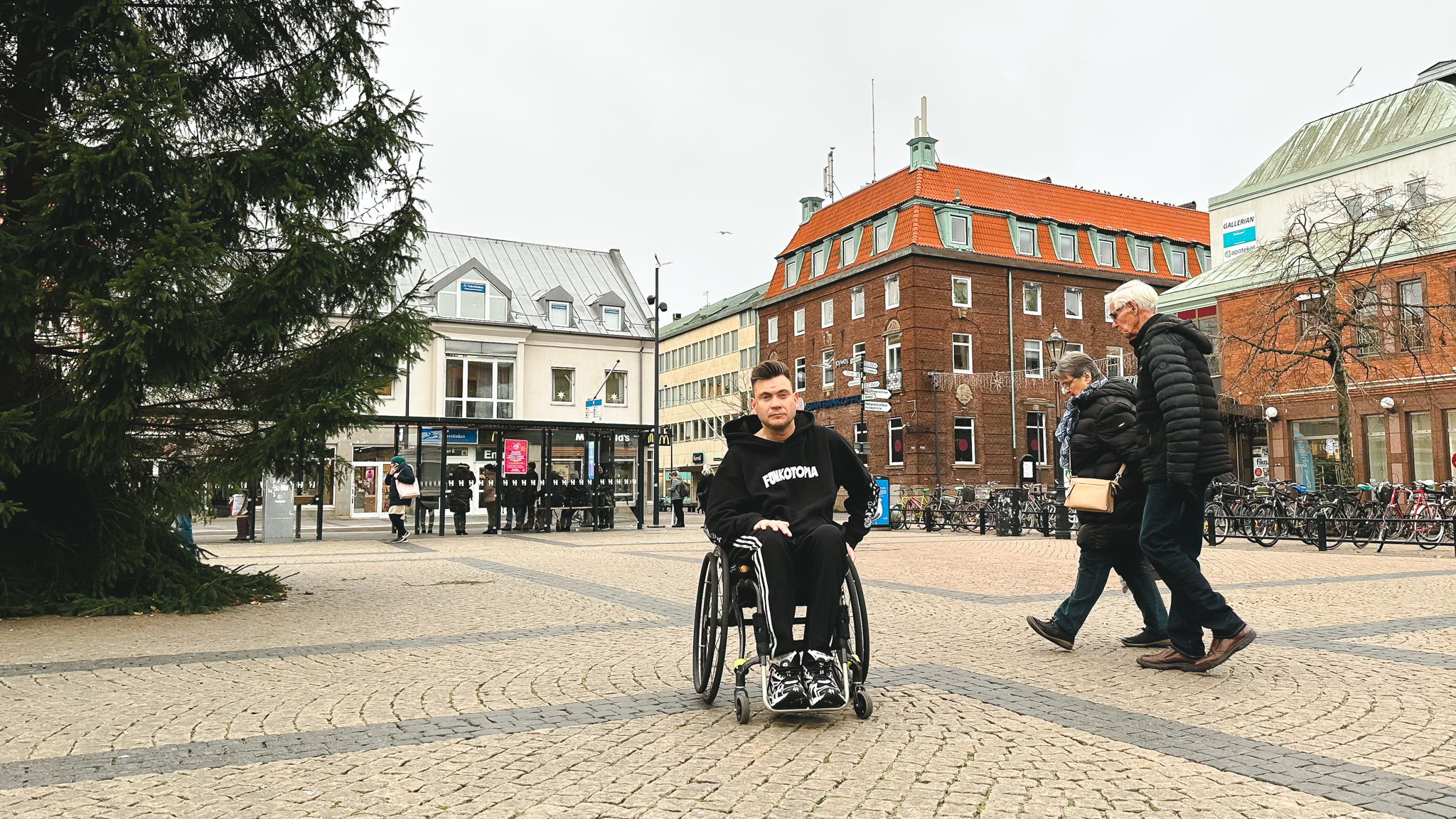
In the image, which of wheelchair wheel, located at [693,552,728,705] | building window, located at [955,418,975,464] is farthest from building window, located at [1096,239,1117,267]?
wheelchair wheel, located at [693,552,728,705]

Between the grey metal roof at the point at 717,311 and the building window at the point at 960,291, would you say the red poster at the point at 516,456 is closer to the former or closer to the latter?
the building window at the point at 960,291

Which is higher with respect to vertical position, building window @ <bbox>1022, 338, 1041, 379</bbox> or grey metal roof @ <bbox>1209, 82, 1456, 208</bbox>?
grey metal roof @ <bbox>1209, 82, 1456, 208</bbox>

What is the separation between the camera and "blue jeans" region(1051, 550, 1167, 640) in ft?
21.1

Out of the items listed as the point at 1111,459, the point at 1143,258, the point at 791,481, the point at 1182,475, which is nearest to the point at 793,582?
the point at 791,481

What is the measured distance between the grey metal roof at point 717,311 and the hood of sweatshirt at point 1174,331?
60.7 m

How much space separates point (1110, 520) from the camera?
6.46 meters

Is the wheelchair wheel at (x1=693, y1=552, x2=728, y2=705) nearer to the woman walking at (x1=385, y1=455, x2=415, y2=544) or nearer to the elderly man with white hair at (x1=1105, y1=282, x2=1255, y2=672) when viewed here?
the elderly man with white hair at (x1=1105, y1=282, x2=1255, y2=672)

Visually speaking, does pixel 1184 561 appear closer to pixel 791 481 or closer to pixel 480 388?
pixel 791 481

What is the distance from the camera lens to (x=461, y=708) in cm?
516

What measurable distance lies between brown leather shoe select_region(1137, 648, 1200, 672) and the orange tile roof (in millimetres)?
39109

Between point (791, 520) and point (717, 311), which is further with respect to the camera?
point (717, 311)

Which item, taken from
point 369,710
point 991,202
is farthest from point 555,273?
point 369,710

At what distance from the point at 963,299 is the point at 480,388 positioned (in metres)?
20.5

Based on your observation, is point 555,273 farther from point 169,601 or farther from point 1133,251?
point 169,601
